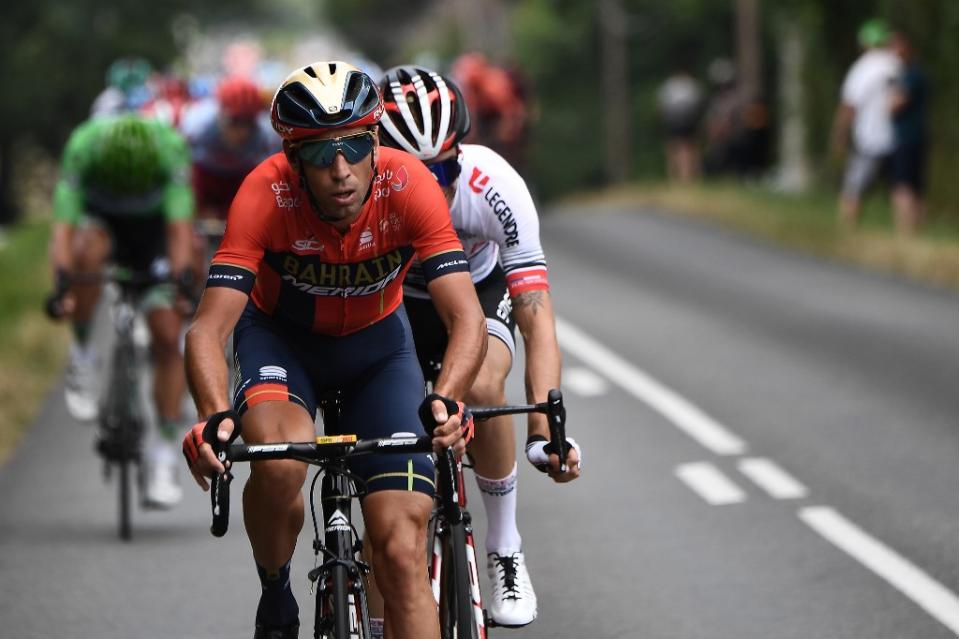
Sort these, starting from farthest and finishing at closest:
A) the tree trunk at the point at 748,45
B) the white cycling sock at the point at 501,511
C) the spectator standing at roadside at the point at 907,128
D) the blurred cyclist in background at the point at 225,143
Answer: the tree trunk at the point at 748,45 < the spectator standing at roadside at the point at 907,128 < the blurred cyclist in background at the point at 225,143 < the white cycling sock at the point at 501,511

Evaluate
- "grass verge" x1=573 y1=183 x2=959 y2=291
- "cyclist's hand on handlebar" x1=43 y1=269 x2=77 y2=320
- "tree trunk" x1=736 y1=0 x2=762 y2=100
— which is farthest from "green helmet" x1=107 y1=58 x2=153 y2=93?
"tree trunk" x1=736 y1=0 x2=762 y2=100

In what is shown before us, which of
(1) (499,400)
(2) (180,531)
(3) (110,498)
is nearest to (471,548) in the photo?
(1) (499,400)

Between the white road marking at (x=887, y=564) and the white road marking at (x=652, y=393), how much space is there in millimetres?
1765

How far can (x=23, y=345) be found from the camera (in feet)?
51.4

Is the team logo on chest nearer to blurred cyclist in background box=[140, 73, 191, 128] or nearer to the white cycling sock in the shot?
the white cycling sock

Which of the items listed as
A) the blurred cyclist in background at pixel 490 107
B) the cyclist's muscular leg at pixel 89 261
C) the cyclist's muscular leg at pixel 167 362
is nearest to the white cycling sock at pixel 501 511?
the cyclist's muscular leg at pixel 167 362

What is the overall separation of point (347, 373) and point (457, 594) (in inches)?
29.0

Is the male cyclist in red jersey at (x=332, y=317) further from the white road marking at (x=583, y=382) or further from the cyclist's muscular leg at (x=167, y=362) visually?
the white road marking at (x=583, y=382)

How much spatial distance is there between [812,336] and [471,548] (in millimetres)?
9330

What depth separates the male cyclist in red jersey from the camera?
5289 mm

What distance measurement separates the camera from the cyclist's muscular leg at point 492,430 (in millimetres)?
6445

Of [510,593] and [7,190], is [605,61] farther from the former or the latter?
[510,593]

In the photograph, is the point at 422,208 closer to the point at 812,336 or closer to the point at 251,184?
the point at 251,184

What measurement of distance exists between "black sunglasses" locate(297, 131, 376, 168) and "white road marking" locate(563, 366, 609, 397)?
745 cm
